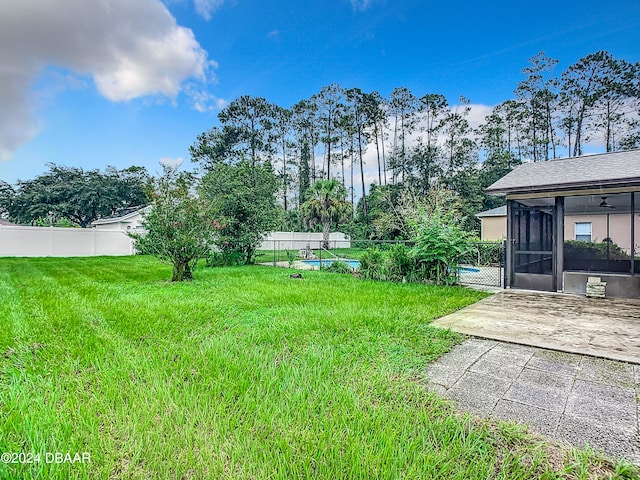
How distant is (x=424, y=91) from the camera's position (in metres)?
25.3

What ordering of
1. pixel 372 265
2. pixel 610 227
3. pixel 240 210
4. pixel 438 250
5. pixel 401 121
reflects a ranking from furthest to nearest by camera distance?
1. pixel 401 121
2. pixel 240 210
3. pixel 372 265
4. pixel 610 227
5. pixel 438 250

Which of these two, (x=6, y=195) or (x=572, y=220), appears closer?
(x=572, y=220)

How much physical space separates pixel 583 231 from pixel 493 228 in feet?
26.5

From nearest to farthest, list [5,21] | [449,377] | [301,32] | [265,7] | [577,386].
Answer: [577,386] → [449,377] → [5,21] → [265,7] → [301,32]

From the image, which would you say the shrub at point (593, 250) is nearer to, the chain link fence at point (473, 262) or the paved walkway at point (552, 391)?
the chain link fence at point (473, 262)

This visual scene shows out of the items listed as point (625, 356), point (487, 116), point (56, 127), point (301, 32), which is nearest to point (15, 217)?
point (56, 127)

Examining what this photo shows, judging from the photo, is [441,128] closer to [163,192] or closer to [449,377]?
[163,192]

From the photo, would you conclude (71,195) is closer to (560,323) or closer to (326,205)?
(326,205)

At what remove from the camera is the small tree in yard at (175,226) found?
7.38m

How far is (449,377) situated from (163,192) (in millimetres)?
7198

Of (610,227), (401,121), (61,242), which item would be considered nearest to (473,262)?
(610,227)

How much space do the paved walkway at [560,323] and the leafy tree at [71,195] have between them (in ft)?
85.7

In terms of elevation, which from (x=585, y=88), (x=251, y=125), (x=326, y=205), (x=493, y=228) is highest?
(x=251, y=125)

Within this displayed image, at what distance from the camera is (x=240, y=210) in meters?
11.1
